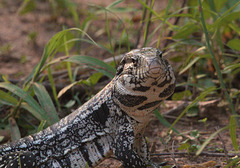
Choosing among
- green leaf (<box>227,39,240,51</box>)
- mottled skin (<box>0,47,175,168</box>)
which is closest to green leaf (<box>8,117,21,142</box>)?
mottled skin (<box>0,47,175,168</box>)

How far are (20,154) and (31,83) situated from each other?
1.29 m

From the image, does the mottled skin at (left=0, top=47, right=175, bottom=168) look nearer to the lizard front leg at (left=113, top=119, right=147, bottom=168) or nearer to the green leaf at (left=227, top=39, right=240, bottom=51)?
the lizard front leg at (left=113, top=119, right=147, bottom=168)

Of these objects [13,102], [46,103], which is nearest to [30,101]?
[46,103]

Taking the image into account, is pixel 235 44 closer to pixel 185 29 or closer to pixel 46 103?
pixel 185 29

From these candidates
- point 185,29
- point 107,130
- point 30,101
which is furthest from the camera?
point 185,29

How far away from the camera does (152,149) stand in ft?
13.8

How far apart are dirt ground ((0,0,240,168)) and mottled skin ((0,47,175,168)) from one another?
17.5 inches

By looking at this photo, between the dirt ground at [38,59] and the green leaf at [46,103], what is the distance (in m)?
0.81

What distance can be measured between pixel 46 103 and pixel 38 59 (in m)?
3.23

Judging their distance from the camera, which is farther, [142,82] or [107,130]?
[107,130]

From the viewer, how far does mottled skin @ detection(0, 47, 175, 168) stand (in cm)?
321

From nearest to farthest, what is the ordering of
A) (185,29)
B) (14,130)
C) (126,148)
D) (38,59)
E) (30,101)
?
(126,148) < (30,101) < (14,130) < (185,29) < (38,59)

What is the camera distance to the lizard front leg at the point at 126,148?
3.35 m

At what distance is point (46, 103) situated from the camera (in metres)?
4.39
